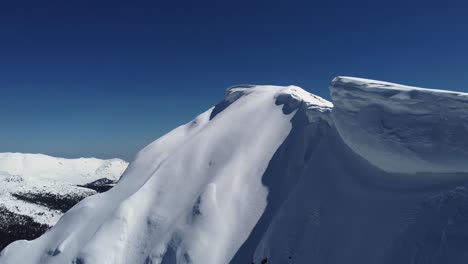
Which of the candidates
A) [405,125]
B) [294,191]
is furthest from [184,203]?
[405,125]

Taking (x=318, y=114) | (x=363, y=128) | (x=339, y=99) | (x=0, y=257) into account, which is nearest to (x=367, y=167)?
(x=363, y=128)

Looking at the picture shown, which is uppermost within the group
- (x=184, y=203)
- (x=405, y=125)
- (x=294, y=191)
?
(x=405, y=125)

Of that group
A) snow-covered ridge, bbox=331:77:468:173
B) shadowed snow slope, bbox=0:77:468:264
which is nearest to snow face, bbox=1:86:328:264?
shadowed snow slope, bbox=0:77:468:264

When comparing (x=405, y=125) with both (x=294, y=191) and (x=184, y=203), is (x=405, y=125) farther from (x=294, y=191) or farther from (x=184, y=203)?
(x=184, y=203)

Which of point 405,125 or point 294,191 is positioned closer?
point 405,125

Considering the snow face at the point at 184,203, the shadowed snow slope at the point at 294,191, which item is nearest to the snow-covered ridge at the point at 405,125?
the shadowed snow slope at the point at 294,191
